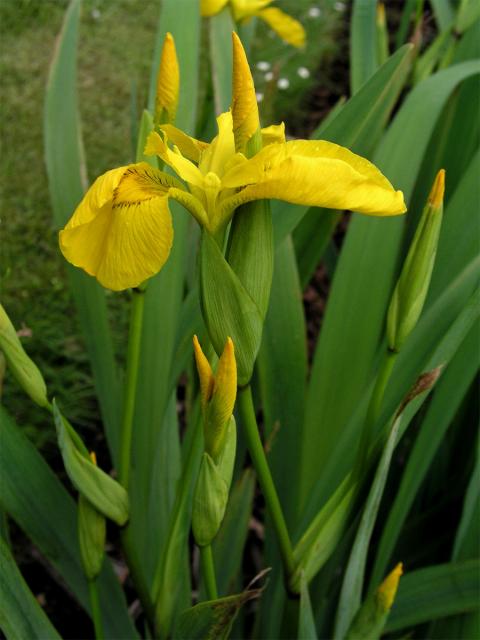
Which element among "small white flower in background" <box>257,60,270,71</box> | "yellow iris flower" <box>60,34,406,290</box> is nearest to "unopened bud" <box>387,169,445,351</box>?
"yellow iris flower" <box>60,34,406,290</box>

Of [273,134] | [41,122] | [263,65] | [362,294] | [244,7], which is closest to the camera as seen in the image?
Result: [273,134]

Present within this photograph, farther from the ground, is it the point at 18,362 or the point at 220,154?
the point at 220,154

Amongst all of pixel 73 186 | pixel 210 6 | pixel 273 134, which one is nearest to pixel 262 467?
pixel 273 134

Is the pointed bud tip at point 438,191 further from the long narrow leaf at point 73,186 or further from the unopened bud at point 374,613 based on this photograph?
the long narrow leaf at point 73,186

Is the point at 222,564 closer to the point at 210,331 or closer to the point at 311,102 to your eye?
the point at 210,331

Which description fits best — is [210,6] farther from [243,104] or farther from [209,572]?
[209,572]

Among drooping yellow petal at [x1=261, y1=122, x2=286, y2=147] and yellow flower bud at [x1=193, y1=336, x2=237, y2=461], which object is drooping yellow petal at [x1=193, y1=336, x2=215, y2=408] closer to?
yellow flower bud at [x1=193, y1=336, x2=237, y2=461]

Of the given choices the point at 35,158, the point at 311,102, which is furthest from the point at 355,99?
the point at 311,102
